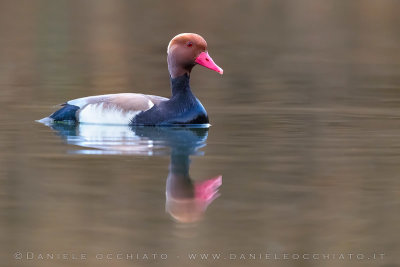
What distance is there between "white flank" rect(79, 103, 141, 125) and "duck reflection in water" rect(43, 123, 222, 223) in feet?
0.33

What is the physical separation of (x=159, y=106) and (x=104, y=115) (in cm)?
70

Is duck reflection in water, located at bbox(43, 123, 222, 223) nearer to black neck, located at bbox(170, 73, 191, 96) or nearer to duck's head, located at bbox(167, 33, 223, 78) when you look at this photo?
black neck, located at bbox(170, 73, 191, 96)

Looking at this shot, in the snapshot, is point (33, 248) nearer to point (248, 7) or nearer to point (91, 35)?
point (91, 35)

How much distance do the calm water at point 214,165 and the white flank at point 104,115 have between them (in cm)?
21

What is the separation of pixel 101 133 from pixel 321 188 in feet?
13.1

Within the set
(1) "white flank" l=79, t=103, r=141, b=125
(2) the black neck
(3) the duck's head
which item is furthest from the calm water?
(3) the duck's head

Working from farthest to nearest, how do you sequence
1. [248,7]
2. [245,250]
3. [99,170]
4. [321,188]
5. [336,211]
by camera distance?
[248,7] → [99,170] → [321,188] → [336,211] → [245,250]

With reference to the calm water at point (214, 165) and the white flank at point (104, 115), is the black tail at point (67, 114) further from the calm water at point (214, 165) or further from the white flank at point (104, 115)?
the calm water at point (214, 165)

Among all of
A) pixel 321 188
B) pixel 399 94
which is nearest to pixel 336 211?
pixel 321 188

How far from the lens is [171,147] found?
11391mm

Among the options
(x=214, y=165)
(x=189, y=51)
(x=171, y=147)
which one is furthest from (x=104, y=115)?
(x=214, y=165)

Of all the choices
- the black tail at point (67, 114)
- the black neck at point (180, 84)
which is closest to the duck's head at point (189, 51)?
the black neck at point (180, 84)

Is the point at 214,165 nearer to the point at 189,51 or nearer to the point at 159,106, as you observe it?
the point at 159,106

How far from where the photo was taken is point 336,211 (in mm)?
8219
